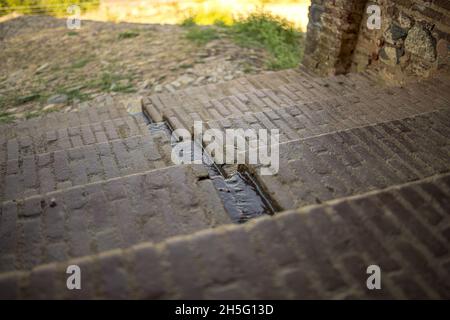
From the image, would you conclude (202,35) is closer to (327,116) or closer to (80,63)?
(80,63)

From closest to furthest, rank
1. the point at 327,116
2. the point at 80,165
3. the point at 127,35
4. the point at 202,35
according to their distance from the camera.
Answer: the point at 80,165 → the point at 327,116 → the point at 202,35 → the point at 127,35

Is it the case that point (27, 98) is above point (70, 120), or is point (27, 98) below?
below

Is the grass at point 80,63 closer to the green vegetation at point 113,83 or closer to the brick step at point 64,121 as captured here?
the green vegetation at point 113,83

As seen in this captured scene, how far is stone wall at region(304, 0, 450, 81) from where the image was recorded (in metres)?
4.14

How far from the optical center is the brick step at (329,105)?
13.0ft

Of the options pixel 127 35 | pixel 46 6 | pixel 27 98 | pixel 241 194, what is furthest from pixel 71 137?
pixel 46 6

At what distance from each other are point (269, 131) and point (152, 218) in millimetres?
1745

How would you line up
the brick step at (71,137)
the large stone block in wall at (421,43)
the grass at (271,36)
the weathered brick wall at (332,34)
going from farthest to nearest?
the grass at (271,36), the weathered brick wall at (332,34), the large stone block in wall at (421,43), the brick step at (71,137)

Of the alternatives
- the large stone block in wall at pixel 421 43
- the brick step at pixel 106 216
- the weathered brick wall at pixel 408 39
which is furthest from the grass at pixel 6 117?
the large stone block in wall at pixel 421 43

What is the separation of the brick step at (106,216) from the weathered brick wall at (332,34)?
358 centimetres

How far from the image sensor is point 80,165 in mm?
3271

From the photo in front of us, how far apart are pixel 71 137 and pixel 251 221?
295 centimetres

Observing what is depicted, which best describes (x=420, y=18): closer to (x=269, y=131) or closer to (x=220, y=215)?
(x=269, y=131)
